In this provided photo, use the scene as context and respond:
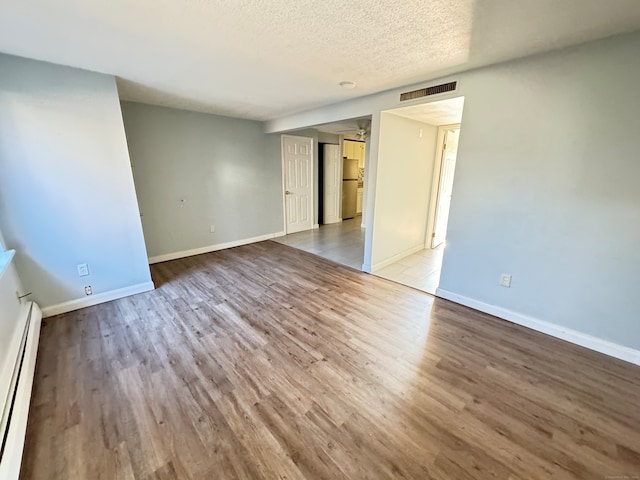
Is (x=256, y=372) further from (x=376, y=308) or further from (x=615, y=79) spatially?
(x=615, y=79)

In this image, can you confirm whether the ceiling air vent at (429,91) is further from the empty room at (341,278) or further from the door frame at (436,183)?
the door frame at (436,183)

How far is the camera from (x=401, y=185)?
3.74m

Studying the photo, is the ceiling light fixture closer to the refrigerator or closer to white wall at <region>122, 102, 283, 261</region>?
white wall at <region>122, 102, 283, 261</region>

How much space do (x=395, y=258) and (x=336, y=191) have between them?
3.36 m

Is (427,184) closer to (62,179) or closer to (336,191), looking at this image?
(336,191)

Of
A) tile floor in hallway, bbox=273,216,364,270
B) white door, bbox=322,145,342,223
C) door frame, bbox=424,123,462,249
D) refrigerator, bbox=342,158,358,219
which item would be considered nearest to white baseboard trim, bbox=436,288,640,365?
tile floor in hallway, bbox=273,216,364,270

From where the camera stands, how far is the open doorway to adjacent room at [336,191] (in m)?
5.16

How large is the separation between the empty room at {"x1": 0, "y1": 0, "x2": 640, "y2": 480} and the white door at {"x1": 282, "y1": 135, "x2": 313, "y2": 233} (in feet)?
6.73

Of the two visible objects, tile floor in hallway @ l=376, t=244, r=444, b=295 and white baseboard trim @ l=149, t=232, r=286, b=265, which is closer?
tile floor in hallway @ l=376, t=244, r=444, b=295

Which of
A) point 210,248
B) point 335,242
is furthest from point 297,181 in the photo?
point 210,248

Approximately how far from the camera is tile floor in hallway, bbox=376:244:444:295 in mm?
3299

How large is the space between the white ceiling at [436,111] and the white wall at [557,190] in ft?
0.80

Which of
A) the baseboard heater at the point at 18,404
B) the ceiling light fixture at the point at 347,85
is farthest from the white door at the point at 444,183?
the baseboard heater at the point at 18,404

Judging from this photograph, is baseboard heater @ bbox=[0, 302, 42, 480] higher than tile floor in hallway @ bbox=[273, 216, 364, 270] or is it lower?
higher
